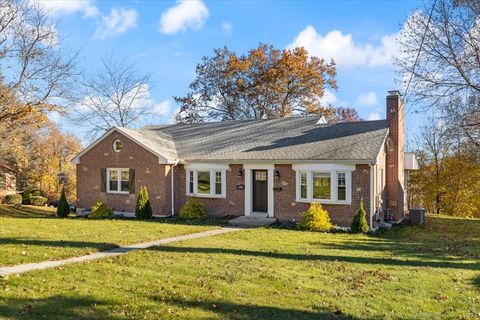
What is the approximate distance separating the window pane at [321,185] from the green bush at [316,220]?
33.8 inches

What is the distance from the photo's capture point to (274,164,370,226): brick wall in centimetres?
1809

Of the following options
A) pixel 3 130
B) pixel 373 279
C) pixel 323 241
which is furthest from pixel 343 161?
pixel 3 130

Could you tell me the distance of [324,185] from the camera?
62.3ft

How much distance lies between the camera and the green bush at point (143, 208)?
2139 cm

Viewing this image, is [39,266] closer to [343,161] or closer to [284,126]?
[343,161]

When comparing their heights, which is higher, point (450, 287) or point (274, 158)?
point (274, 158)

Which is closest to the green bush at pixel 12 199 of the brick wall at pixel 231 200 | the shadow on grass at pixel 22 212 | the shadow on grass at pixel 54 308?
the shadow on grass at pixel 22 212

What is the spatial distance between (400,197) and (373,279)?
14068 mm

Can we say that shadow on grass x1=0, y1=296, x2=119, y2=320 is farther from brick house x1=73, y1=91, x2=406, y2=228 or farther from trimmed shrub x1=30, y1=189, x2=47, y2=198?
trimmed shrub x1=30, y1=189, x2=47, y2=198

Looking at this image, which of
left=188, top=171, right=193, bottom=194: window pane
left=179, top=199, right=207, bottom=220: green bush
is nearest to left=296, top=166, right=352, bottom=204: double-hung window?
left=179, top=199, right=207, bottom=220: green bush

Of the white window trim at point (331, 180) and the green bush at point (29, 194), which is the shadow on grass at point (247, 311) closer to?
the white window trim at point (331, 180)

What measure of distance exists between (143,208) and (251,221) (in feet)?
18.3

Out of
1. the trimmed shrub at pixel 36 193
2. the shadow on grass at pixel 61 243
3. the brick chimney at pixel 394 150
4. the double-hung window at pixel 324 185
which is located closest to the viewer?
the shadow on grass at pixel 61 243

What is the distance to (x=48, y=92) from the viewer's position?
2209 centimetres
